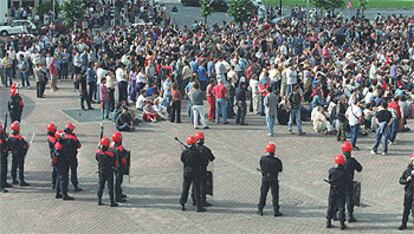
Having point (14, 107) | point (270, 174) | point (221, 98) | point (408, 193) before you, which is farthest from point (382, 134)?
point (14, 107)

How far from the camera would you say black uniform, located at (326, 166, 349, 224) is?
55.9 ft

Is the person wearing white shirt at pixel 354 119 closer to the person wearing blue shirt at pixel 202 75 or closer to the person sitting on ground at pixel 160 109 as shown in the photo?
the person sitting on ground at pixel 160 109

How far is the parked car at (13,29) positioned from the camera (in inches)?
2006

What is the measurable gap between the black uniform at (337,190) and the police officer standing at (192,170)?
287 centimetres

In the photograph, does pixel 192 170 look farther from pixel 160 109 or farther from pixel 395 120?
pixel 160 109

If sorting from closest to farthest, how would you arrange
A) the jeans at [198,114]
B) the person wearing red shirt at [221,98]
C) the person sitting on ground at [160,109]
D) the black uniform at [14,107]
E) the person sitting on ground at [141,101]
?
the black uniform at [14,107] < the jeans at [198,114] < the person wearing red shirt at [221,98] < the person sitting on ground at [160,109] < the person sitting on ground at [141,101]

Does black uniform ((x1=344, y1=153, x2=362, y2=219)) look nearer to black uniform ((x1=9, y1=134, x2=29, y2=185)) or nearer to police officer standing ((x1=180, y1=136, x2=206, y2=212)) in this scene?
police officer standing ((x1=180, y1=136, x2=206, y2=212))

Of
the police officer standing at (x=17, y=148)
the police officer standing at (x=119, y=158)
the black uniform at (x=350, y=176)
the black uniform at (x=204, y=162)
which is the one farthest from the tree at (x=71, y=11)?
the black uniform at (x=350, y=176)

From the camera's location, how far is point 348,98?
87.9ft

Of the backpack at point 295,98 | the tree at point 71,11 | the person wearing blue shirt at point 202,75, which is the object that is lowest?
the backpack at point 295,98

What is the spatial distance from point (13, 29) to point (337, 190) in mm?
37714

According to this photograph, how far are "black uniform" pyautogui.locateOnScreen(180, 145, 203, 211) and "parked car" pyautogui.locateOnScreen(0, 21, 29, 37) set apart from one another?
34528mm

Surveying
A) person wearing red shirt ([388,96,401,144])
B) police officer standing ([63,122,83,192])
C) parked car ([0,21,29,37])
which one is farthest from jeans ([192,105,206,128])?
parked car ([0,21,29,37])

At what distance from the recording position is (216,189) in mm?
20094
